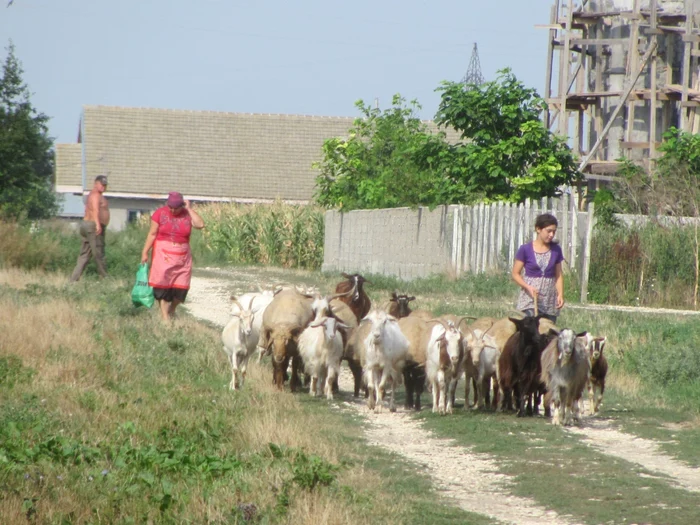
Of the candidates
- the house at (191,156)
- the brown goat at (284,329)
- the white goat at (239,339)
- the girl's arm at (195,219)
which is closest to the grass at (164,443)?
the white goat at (239,339)

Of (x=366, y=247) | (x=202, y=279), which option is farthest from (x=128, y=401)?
(x=366, y=247)

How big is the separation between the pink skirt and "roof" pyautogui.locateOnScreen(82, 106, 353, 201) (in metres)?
36.3

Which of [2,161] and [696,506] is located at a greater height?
[2,161]

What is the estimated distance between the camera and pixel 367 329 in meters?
13.5

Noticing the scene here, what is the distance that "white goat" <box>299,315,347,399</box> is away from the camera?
1330 cm

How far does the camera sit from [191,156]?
55156 mm

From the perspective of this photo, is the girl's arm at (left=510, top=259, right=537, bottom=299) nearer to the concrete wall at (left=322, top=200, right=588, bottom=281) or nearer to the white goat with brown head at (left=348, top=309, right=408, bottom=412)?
the white goat with brown head at (left=348, top=309, right=408, bottom=412)

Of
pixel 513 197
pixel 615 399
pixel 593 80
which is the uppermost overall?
pixel 593 80

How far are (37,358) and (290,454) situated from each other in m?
5.35

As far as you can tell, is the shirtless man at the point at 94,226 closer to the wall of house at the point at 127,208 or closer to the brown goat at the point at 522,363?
the brown goat at the point at 522,363

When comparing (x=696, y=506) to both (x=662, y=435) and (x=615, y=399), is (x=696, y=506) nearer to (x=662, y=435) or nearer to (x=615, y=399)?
(x=662, y=435)

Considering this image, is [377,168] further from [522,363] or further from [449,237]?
[522,363]

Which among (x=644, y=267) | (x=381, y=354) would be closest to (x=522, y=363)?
(x=381, y=354)

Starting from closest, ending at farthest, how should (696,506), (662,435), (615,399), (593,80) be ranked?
(696,506), (662,435), (615,399), (593,80)
